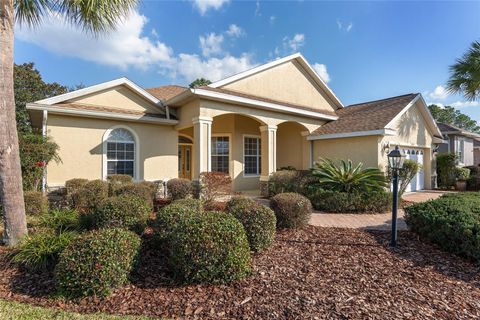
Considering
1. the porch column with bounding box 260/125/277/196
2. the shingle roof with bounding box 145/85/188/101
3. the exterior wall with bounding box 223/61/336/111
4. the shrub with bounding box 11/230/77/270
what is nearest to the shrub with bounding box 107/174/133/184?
the shrub with bounding box 11/230/77/270

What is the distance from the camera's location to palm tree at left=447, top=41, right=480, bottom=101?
12.2 meters

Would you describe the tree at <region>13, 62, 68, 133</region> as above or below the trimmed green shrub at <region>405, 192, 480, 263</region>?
above

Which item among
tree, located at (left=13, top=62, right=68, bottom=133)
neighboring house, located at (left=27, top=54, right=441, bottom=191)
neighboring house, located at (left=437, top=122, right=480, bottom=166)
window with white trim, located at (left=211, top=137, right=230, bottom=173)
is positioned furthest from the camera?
tree, located at (left=13, top=62, right=68, bottom=133)

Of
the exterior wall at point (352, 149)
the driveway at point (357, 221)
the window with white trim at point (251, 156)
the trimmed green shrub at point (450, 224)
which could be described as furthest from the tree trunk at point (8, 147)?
the exterior wall at point (352, 149)

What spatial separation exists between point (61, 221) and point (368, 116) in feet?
45.1

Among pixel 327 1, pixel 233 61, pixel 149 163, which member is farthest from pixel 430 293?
pixel 233 61

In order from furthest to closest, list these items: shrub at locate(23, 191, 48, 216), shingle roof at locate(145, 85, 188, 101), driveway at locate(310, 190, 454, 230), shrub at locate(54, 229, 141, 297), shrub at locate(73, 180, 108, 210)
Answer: shingle roof at locate(145, 85, 188, 101)
shrub at locate(73, 180, 108, 210)
shrub at locate(23, 191, 48, 216)
driveway at locate(310, 190, 454, 230)
shrub at locate(54, 229, 141, 297)

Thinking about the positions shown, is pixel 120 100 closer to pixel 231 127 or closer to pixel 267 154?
pixel 231 127

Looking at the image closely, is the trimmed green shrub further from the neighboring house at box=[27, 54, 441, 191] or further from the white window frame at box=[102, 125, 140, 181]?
the white window frame at box=[102, 125, 140, 181]

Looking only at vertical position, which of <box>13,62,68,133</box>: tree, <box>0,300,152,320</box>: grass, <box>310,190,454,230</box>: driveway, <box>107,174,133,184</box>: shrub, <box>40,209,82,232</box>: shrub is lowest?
<box>0,300,152,320</box>: grass

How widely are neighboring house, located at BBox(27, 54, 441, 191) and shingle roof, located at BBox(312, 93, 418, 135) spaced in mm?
58

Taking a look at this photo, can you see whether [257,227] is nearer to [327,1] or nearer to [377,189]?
[377,189]

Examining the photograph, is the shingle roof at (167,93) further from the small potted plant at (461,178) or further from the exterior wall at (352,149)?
the small potted plant at (461,178)

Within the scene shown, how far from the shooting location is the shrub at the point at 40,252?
4.33 meters
